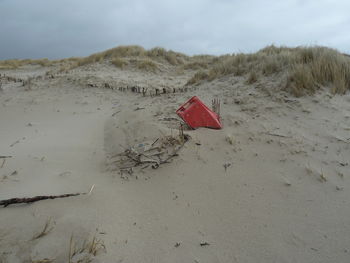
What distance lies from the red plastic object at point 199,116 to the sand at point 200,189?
0.44 feet

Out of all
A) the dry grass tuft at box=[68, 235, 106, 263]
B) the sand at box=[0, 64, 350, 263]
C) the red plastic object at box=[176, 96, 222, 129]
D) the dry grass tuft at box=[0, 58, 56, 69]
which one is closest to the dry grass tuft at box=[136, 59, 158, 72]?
the sand at box=[0, 64, 350, 263]

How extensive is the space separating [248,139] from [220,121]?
0.56 m

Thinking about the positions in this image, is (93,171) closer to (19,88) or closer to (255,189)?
(255,189)

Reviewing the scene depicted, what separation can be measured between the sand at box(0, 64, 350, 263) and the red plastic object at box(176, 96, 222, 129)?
133 millimetres

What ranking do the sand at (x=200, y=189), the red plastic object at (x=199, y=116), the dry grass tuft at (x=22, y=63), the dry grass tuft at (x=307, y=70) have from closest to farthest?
the sand at (x=200, y=189), the red plastic object at (x=199, y=116), the dry grass tuft at (x=307, y=70), the dry grass tuft at (x=22, y=63)

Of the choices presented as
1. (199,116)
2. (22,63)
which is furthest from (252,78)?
(22,63)

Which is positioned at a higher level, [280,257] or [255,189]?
[255,189]

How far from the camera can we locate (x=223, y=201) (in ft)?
5.29

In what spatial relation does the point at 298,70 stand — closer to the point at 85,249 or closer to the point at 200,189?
the point at 200,189

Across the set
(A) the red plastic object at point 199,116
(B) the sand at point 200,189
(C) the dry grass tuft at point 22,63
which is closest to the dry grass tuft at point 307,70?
(B) the sand at point 200,189

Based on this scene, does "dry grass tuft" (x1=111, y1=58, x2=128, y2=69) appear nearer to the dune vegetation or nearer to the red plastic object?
the dune vegetation

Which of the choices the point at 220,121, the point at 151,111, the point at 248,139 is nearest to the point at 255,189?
the point at 248,139

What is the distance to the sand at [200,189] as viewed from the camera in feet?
4.06

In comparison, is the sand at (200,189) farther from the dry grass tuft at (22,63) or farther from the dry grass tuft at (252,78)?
the dry grass tuft at (22,63)
